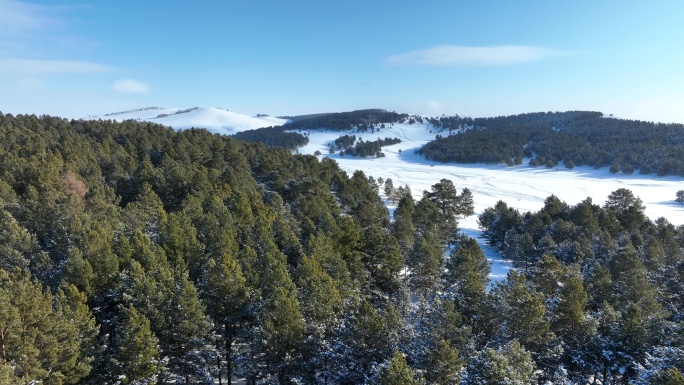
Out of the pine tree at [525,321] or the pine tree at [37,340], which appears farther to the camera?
the pine tree at [525,321]

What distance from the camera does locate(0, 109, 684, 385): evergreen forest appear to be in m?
20.7

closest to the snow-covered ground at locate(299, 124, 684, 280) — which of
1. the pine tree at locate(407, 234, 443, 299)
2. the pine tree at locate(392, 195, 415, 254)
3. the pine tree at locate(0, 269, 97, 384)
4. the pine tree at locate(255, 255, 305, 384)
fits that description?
the pine tree at locate(392, 195, 415, 254)

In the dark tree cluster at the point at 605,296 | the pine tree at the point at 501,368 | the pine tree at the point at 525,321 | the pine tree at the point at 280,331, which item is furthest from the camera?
the pine tree at the point at 525,321

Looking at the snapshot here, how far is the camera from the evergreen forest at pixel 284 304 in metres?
20.7

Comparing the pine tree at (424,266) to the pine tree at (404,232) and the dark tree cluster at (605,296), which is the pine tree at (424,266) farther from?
the dark tree cluster at (605,296)

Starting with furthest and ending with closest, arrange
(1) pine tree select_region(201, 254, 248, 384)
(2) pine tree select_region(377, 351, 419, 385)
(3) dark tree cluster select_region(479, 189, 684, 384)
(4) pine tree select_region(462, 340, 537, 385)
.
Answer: (1) pine tree select_region(201, 254, 248, 384) → (3) dark tree cluster select_region(479, 189, 684, 384) → (4) pine tree select_region(462, 340, 537, 385) → (2) pine tree select_region(377, 351, 419, 385)

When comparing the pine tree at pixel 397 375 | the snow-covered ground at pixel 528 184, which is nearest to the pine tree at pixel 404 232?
the snow-covered ground at pixel 528 184

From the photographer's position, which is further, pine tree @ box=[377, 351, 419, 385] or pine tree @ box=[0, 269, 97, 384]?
pine tree @ box=[0, 269, 97, 384]

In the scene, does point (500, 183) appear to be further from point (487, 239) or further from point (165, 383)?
point (165, 383)

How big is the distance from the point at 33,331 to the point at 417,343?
1975cm

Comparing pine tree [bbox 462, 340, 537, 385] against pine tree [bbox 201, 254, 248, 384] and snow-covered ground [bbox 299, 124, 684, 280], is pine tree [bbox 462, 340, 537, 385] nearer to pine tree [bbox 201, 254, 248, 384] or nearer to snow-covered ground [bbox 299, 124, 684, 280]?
pine tree [bbox 201, 254, 248, 384]

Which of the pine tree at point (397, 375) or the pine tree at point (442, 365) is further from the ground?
the pine tree at point (397, 375)

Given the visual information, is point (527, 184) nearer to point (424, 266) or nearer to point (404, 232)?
point (404, 232)

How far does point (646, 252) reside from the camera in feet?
159
